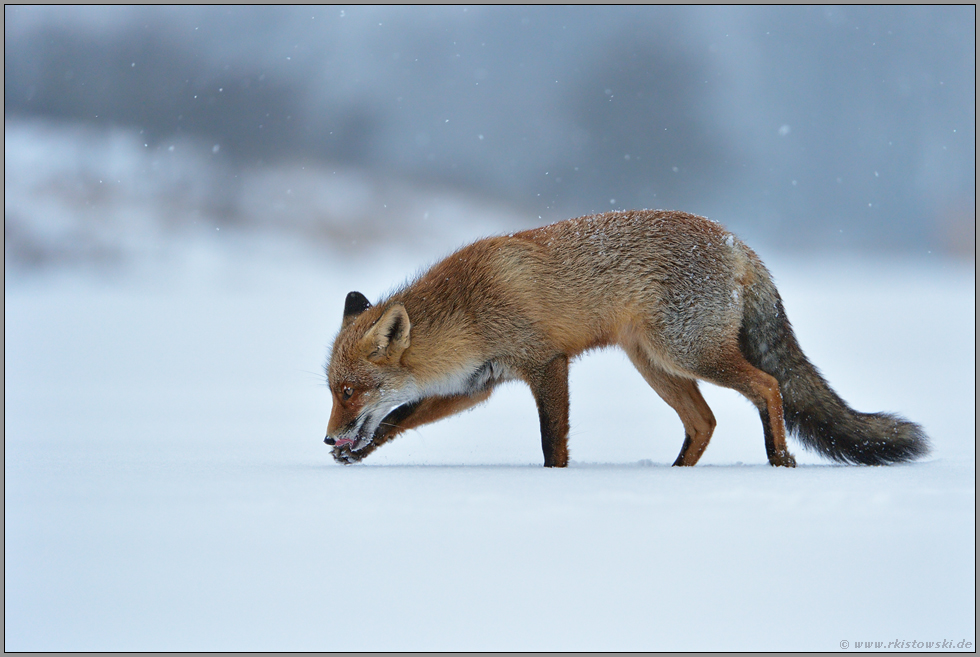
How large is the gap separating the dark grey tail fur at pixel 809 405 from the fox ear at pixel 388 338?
99.7 inches

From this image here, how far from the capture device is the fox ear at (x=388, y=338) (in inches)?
219

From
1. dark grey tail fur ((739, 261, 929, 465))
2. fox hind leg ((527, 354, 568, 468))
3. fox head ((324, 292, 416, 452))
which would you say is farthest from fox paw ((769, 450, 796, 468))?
fox head ((324, 292, 416, 452))

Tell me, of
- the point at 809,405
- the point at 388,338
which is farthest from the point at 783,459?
the point at 388,338

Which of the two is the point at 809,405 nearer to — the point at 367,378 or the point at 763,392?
the point at 763,392

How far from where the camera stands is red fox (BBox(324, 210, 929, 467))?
222 inches

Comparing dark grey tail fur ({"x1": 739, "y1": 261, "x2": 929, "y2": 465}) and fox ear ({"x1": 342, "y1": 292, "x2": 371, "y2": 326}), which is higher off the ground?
fox ear ({"x1": 342, "y1": 292, "x2": 371, "y2": 326})

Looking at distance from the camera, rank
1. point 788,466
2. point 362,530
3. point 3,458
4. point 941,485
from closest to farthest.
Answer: point 362,530 < point 941,485 < point 3,458 < point 788,466

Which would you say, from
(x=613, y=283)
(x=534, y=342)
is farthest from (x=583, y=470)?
(x=613, y=283)

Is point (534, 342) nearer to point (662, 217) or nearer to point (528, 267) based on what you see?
point (528, 267)

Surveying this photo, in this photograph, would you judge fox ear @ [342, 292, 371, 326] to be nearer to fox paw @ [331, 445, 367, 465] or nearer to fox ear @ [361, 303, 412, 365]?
fox ear @ [361, 303, 412, 365]

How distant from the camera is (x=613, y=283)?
5.82 meters

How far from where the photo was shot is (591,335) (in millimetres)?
5855

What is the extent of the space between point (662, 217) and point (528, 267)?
1.13 meters

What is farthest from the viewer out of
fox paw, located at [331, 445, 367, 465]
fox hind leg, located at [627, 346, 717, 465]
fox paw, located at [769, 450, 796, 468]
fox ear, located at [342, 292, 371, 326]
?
fox ear, located at [342, 292, 371, 326]
